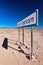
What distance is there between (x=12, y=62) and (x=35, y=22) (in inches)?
88.4

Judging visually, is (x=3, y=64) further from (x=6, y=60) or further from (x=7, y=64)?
(x=6, y=60)

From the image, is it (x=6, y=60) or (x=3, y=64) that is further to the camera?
(x=6, y=60)

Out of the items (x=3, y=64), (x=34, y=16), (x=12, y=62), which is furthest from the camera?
(x=34, y=16)

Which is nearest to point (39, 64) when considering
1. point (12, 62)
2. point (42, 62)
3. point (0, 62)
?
point (42, 62)

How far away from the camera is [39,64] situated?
21.5 ft

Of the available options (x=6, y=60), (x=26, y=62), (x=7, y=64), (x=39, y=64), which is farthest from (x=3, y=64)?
(x=39, y=64)

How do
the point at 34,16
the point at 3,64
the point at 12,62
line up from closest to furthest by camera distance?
the point at 3,64
the point at 12,62
the point at 34,16

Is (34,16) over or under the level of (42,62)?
over

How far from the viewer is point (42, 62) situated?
6.88 m

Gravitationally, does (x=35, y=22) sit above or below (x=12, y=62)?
above

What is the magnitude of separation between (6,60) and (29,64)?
1181mm

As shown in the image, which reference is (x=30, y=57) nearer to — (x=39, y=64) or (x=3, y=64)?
(x=39, y=64)

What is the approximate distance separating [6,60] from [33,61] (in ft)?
4.40

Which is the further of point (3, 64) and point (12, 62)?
point (12, 62)
